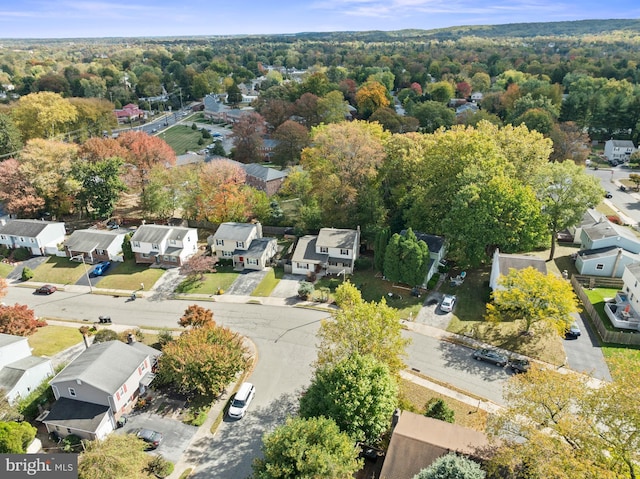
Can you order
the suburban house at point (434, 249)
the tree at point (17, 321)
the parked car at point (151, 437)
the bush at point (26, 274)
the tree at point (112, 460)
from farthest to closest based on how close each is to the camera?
the bush at point (26, 274) → the suburban house at point (434, 249) → the tree at point (17, 321) → the parked car at point (151, 437) → the tree at point (112, 460)

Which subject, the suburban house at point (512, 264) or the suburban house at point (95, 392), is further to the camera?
the suburban house at point (512, 264)

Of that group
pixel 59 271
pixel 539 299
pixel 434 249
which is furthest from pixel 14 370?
pixel 539 299

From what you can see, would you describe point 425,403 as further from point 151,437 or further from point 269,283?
point 269,283

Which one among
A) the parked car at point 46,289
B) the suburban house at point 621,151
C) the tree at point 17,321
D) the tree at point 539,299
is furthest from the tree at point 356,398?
the suburban house at point 621,151

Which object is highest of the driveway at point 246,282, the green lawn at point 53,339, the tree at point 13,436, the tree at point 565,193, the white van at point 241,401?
the tree at point 565,193

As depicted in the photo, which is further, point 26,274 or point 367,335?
point 26,274

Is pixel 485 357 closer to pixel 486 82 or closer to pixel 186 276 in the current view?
pixel 186 276

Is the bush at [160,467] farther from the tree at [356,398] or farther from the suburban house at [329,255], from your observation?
the suburban house at [329,255]

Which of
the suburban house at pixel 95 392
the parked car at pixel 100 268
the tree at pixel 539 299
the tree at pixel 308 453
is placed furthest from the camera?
the parked car at pixel 100 268
